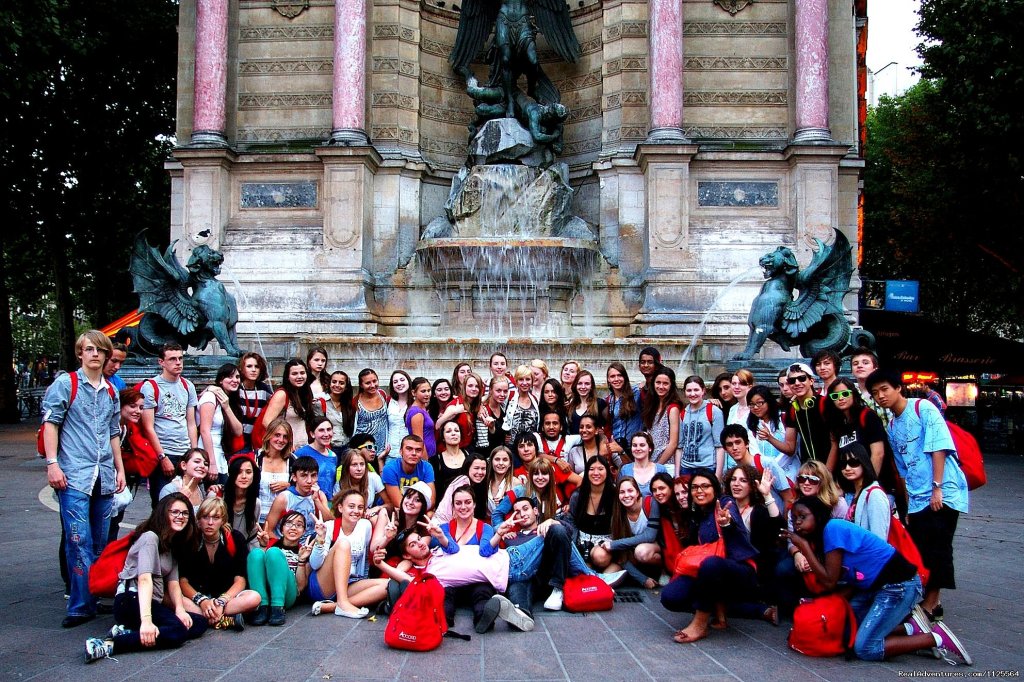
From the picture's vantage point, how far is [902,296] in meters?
28.7

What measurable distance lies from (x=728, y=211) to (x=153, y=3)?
59.7 ft

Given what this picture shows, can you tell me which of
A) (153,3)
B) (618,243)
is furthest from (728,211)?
(153,3)

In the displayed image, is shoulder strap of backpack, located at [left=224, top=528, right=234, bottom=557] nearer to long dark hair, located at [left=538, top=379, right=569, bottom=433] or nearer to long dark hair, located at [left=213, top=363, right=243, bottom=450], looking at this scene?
long dark hair, located at [left=213, top=363, right=243, bottom=450]

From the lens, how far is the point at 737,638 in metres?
5.98

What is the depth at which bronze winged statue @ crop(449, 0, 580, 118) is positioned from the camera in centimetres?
1920

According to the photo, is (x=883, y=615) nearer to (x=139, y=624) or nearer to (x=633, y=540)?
(x=633, y=540)

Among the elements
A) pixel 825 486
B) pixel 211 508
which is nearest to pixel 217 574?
pixel 211 508

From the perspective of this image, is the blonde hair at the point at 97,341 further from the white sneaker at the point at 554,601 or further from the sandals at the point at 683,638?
the sandals at the point at 683,638

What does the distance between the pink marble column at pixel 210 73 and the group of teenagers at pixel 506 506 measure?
1151 centimetres

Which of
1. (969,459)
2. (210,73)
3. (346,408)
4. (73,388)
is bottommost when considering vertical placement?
(969,459)

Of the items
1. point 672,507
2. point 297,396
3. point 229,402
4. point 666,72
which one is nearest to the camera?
point 672,507

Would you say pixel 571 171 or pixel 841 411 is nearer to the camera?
pixel 841 411

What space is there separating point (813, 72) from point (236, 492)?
48.7ft

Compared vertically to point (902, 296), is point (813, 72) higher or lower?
higher
